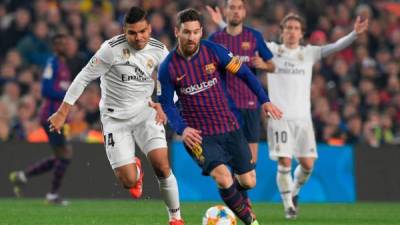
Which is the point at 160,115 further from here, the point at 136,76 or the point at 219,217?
the point at 219,217

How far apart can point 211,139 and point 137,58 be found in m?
1.27

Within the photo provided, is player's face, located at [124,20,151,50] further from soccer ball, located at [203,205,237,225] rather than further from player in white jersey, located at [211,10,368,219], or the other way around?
player in white jersey, located at [211,10,368,219]

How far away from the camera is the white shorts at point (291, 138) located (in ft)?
43.6

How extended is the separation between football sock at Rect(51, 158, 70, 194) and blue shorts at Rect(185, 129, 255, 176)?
539 cm

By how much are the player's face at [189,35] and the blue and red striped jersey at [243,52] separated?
8.43 feet

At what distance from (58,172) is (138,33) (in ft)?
16.9

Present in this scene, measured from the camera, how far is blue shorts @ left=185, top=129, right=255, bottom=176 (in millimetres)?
10109

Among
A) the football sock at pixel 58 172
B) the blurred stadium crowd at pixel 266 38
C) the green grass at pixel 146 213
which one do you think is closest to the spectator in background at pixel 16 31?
the blurred stadium crowd at pixel 266 38

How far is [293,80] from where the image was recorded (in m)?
13.4

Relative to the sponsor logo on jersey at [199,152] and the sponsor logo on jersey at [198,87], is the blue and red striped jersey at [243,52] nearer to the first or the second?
the sponsor logo on jersey at [198,87]

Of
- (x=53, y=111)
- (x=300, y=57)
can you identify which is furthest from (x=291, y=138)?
(x=53, y=111)

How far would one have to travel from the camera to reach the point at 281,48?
13.5m

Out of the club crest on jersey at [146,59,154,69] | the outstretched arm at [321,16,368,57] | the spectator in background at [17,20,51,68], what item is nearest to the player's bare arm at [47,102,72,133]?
the club crest on jersey at [146,59,154,69]

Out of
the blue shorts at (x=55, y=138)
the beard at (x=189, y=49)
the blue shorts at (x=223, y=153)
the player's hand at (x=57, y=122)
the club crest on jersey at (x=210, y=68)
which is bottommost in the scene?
the blue shorts at (x=55, y=138)
